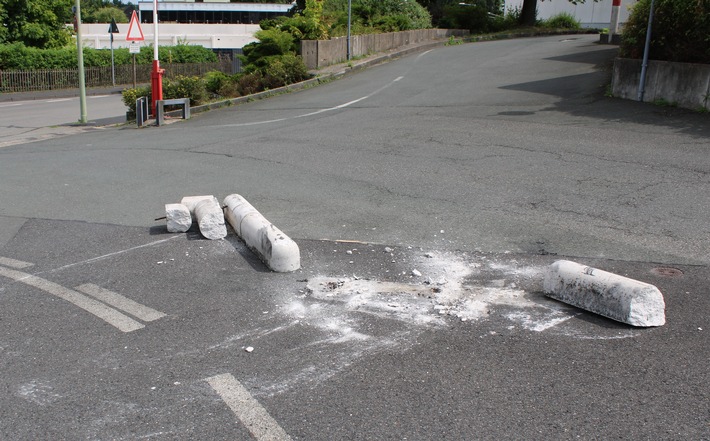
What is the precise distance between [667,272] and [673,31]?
10952 mm

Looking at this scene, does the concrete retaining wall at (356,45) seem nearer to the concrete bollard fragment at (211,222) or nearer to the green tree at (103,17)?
the concrete bollard fragment at (211,222)

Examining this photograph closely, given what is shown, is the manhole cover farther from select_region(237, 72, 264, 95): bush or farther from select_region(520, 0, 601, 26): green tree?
select_region(520, 0, 601, 26): green tree

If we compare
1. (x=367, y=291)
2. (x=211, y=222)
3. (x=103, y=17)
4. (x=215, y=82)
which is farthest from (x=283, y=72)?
(x=103, y=17)

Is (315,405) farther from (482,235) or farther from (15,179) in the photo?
(15,179)

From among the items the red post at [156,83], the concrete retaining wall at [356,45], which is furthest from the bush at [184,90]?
the concrete retaining wall at [356,45]

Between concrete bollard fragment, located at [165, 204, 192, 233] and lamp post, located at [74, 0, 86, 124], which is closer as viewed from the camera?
concrete bollard fragment, located at [165, 204, 192, 233]

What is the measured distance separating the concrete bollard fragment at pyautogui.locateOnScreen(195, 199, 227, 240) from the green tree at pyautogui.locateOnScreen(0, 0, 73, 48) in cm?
3995

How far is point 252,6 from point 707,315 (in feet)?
250

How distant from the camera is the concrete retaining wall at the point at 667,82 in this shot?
14.3m

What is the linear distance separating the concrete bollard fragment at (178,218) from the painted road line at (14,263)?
5.05 ft

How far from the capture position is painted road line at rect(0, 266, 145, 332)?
5.58 meters

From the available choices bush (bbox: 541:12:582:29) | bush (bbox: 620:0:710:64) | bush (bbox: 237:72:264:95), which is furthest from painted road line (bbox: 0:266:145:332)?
bush (bbox: 541:12:582:29)

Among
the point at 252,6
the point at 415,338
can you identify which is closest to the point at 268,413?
the point at 415,338

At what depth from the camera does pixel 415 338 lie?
5.27 metres
